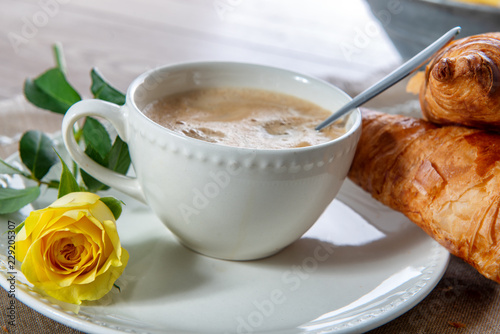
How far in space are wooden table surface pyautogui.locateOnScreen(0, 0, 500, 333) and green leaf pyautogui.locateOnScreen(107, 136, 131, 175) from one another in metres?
0.40

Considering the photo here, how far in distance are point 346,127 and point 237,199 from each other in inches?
13.3

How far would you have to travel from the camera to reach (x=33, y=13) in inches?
110

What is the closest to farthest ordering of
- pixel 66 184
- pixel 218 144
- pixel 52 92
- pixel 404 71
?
1. pixel 218 144
2. pixel 66 184
3. pixel 404 71
4. pixel 52 92

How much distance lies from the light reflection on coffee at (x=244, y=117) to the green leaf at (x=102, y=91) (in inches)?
5.2

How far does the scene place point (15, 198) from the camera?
1.19m

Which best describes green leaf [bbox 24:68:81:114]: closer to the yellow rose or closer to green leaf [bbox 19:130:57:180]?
green leaf [bbox 19:130:57:180]

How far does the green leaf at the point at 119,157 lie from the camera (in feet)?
4.12

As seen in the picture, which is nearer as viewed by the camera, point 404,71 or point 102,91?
point 404,71

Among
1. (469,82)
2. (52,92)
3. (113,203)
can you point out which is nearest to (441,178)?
(469,82)

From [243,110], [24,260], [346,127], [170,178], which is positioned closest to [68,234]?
[24,260]

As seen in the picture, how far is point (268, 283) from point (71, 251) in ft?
1.22

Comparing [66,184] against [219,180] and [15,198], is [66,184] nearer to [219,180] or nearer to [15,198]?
[15,198]

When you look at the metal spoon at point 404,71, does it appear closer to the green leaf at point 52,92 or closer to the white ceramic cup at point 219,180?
the white ceramic cup at point 219,180

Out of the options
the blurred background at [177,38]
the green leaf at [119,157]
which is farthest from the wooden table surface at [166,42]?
the green leaf at [119,157]
